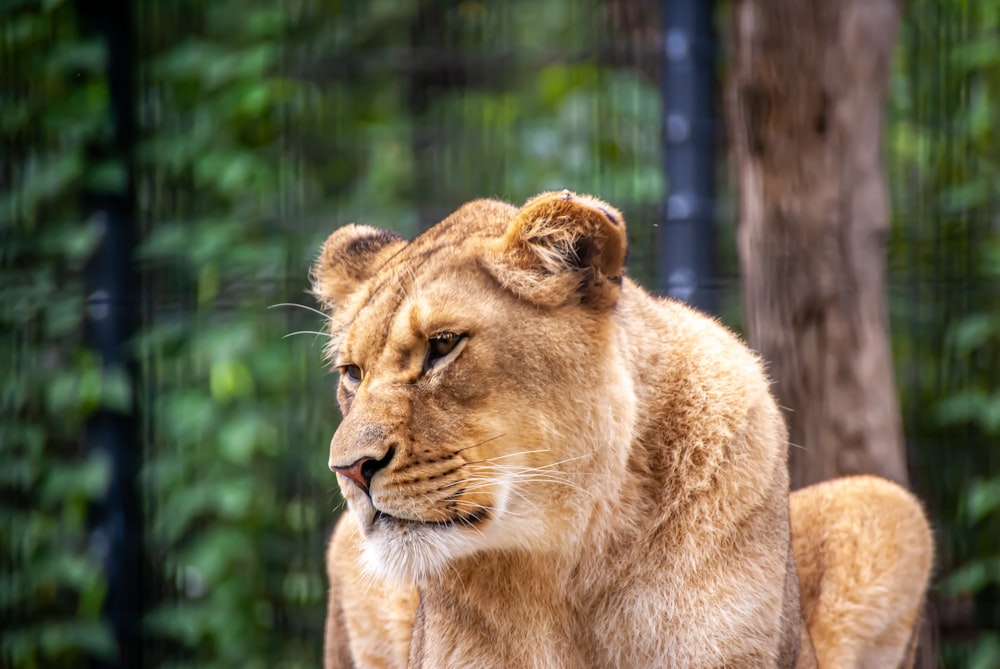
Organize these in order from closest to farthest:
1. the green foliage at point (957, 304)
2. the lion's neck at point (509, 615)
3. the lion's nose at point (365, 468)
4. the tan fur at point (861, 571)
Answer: the lion's nose at point (365, 468) < the lion's neck at point (509, 615) < the tan fur at point (861, 571) < the green foliage at point (957, 304)

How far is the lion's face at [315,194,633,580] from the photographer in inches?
63.4

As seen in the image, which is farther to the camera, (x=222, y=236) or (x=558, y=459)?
(x=222, y=236)

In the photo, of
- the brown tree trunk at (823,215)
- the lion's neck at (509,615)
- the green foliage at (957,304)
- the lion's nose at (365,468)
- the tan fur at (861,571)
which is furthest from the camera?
the green foliage at (957,304)

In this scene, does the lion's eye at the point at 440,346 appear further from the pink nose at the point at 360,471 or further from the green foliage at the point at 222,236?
the green foliage at the point at 222,236

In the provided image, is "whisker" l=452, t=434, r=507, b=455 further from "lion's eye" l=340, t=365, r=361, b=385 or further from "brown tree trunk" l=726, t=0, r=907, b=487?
"brown tree trunk" l=726, t=0, r=907, b=487

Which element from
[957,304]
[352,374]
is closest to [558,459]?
[352,374]

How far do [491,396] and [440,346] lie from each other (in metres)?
0.10

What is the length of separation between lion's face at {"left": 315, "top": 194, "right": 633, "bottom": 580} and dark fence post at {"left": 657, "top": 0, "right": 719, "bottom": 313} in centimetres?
129

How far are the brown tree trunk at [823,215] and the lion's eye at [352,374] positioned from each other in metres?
1.48

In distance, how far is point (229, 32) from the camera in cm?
376

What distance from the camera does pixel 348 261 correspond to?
212cm

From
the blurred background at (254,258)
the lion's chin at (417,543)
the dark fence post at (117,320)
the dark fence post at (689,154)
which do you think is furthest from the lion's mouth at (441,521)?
the dark fence post at (117,320)

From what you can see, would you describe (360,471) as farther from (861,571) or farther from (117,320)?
(117,320)

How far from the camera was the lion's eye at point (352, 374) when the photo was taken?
1.80 m
